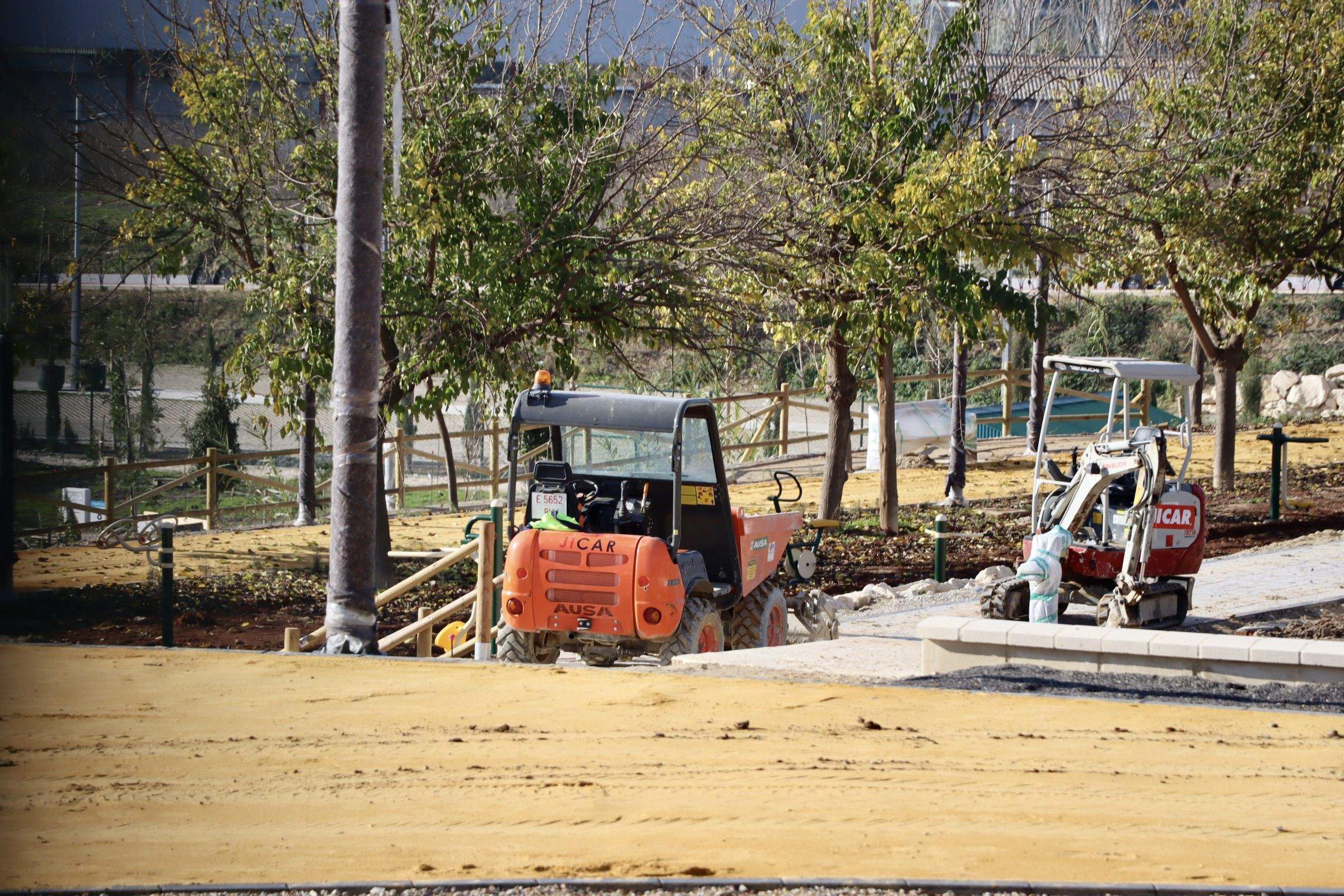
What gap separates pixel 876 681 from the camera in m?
7.66

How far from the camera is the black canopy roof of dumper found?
9344 mm

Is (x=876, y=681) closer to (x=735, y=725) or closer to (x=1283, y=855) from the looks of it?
(x=735, y=725)

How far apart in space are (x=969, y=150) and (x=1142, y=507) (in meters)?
4.03

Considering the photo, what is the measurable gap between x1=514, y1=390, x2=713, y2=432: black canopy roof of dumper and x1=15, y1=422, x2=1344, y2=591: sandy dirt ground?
6372mm

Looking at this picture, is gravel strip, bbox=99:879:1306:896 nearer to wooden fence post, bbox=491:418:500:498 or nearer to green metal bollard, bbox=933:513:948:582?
green metal bollard, bbox=933:513:948:582

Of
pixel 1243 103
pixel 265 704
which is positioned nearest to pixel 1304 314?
pixel 1243 103

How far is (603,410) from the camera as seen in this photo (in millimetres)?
9461

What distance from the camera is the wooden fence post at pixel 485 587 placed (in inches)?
375

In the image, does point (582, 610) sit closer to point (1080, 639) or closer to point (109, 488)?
point (1080, 639)

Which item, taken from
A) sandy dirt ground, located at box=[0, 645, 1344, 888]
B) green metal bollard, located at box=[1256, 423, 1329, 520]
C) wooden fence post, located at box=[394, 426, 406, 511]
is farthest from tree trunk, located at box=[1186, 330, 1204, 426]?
sandy dirt ground, located at box=[0, 645, 1344, 888]

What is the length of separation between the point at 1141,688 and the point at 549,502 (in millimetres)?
4052

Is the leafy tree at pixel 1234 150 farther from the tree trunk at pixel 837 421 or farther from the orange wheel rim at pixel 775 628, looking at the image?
the orange wheel rim at pixel 775 628

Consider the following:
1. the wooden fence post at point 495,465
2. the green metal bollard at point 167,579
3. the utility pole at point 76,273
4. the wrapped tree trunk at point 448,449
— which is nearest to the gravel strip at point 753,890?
the green metal bollard at point 167,579

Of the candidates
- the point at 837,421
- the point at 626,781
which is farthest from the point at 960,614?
the point at 626,781
